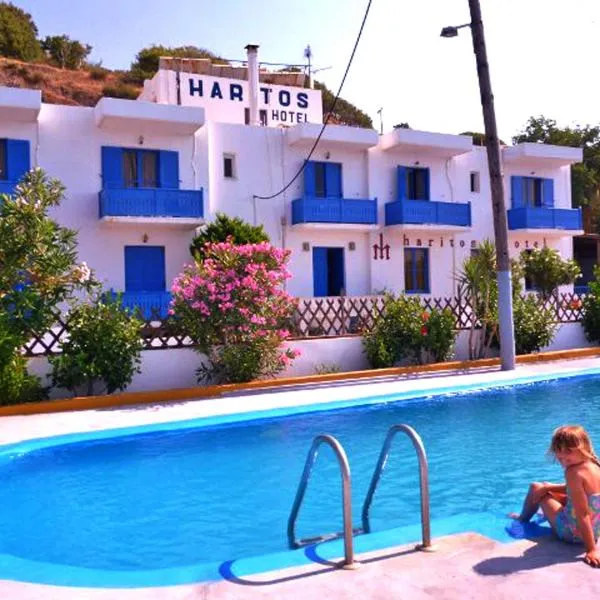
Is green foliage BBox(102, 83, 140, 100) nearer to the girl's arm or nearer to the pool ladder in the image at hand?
the pool ladder

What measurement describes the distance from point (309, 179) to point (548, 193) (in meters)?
10.8

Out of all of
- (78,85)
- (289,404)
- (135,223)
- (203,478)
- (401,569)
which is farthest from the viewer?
(78,85)

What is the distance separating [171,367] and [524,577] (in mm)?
10145

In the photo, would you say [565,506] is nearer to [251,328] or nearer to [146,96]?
[251,328]

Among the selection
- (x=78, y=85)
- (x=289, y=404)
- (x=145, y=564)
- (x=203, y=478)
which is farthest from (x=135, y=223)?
(x=78, y=85)

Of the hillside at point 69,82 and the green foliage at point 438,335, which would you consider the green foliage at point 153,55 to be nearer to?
the hillside at point 69,82

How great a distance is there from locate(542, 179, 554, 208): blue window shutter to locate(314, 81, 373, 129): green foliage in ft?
93.8

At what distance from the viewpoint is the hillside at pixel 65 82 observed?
46250 millimetres

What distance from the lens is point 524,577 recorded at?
157 inches

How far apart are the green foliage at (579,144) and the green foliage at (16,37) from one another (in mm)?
34350

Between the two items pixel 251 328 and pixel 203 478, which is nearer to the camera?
pixel 203 478

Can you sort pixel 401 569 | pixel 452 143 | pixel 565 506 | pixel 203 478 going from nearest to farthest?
pixel 401 569 → pixel 565 506 → pixel 203 478 → pixel 452 143

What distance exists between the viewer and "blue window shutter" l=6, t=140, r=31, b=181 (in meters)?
19.8

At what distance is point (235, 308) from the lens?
13.1 metres
